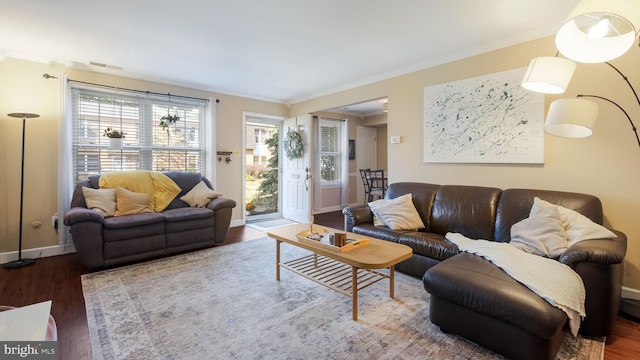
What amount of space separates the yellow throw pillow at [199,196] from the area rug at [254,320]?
3.69ft

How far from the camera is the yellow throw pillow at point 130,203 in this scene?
3426mm

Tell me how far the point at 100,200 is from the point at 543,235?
448 cm

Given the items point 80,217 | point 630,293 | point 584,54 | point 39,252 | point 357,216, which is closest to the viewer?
point 584,54

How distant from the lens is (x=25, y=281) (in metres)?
2.75

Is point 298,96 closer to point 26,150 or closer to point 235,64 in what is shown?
point 235,64

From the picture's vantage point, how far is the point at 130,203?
3486mm

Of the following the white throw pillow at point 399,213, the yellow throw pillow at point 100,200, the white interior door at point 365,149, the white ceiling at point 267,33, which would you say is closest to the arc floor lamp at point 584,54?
the white ceiling at point 267,33

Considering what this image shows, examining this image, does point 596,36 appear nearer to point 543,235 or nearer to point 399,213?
point 543,235

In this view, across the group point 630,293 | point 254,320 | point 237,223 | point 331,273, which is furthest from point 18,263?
point 630,293

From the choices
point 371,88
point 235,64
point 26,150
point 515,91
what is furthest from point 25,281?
point 515,91

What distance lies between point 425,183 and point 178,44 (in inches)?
127

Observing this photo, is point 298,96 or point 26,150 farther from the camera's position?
point 298,96

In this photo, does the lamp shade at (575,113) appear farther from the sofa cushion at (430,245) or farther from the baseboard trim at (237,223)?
the baseboard trim at (237,223)

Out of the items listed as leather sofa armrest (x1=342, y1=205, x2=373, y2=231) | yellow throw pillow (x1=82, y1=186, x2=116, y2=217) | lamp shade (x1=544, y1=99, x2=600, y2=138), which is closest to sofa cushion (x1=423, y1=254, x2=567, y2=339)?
lamp shade (x1=544, y1=99, x2=600, y2=138)
